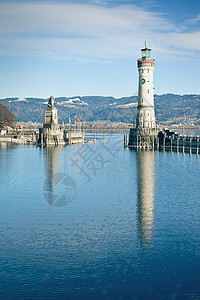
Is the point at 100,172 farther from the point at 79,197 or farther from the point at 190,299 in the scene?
the point at 190,299

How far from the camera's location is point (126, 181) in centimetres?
6612

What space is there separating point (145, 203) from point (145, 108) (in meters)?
77.8

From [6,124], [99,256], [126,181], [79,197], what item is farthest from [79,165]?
[6,124]

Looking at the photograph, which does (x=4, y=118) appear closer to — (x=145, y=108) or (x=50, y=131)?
(x=50, y=131)

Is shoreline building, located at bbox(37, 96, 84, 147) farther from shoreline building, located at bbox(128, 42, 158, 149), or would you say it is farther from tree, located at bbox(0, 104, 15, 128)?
shoreline building, located at bbox(128, 42, 158, 149)

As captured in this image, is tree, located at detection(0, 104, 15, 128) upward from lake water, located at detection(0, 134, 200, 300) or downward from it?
upward

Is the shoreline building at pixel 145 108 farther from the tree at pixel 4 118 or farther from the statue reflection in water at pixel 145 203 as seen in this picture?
the tree at pixel 4 118

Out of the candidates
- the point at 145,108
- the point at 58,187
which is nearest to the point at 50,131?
the point at 145,108

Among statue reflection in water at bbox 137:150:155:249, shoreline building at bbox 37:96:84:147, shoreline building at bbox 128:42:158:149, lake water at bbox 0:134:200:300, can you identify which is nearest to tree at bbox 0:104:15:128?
shoreline building at bbox 37:96:84:147

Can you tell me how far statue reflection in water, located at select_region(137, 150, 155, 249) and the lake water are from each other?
98mm

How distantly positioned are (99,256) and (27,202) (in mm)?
19837

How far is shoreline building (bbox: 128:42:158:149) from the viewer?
4781 inches

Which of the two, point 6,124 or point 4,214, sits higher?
point 6,124

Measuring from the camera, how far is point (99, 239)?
3528cm
